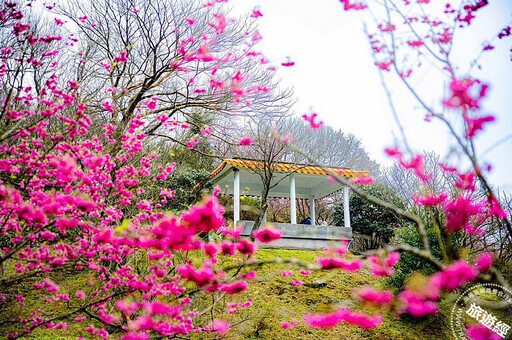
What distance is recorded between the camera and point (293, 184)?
10.9 metres

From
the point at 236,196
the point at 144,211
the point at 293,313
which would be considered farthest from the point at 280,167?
the point at 144,211

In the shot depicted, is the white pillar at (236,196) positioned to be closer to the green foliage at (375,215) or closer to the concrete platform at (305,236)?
the concrete platform at (305,236)

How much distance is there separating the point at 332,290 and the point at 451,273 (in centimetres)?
594

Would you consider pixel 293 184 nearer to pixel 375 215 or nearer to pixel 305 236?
pixel 305 236

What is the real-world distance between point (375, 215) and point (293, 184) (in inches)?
109

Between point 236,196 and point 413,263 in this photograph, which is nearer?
point 413,263

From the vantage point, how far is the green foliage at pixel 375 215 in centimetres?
1086

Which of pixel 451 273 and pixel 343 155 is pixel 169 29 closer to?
pixel 451 273

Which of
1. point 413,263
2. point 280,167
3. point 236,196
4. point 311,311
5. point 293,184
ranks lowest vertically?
point 311,311

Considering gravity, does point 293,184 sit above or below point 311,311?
above

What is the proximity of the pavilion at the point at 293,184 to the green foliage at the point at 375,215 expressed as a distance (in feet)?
1.87

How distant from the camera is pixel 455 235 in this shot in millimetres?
6188

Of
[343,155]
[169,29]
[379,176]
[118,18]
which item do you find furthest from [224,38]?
[379,176]

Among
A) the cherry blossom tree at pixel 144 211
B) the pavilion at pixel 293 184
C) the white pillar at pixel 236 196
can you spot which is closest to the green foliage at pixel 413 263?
the cherry blossom tree at pixel 144 211
